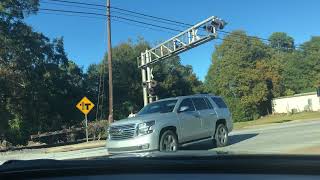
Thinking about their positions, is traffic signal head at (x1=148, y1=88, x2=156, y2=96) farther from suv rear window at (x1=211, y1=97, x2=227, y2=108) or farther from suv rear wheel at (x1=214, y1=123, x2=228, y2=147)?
suv rear wheel at (x1=214, y1=123, x2=228, y2=147)

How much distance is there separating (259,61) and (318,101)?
455 inches

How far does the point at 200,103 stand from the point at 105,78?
174 feet

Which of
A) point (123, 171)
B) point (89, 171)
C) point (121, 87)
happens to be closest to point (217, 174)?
point (123, 171)

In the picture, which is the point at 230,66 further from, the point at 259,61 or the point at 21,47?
the point at 21,47

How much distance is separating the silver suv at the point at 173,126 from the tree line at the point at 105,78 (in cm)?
3246

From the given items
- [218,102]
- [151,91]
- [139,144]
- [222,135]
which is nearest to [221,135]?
[222,135]

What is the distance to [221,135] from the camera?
1925cm

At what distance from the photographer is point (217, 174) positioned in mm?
2346

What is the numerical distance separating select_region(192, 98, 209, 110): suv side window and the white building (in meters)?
63.2

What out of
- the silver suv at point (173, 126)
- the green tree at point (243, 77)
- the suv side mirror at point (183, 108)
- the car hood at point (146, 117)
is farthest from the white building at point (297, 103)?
the car hood at point (146, 117)

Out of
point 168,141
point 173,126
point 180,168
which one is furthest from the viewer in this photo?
point 173,126

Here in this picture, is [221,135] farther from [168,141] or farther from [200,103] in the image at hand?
[168,141]

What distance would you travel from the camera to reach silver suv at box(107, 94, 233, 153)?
52.7 ft

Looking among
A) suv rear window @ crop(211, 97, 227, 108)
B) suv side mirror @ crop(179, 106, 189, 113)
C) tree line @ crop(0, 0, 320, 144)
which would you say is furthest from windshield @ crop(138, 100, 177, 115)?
tree line @ crop(0, 0, 320, 144)
